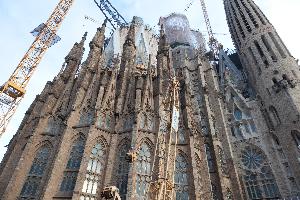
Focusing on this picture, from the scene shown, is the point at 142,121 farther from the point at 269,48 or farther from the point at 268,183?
the point at 269,48

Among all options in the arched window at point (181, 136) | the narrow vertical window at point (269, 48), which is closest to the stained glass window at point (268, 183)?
the arched window at point (181, 136)

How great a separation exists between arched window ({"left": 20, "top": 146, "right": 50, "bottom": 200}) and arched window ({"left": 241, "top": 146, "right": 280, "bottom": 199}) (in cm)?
1845

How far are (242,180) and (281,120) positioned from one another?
25.0ft

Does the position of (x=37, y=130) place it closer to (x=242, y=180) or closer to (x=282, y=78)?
(x=242, y=180)

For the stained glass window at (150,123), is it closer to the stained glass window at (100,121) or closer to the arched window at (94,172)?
the stained glass window at (100,121)

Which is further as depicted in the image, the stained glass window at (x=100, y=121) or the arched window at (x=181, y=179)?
the stained glass window at (x=100, y=121)

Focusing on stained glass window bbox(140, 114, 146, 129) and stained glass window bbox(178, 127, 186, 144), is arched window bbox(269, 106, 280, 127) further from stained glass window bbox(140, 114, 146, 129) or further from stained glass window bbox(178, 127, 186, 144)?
stained glass window bbox(140, 114, 146, 129)

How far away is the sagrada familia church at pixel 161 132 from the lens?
2255 cm

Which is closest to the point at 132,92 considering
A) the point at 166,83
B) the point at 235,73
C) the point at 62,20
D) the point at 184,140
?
the point at 166,83

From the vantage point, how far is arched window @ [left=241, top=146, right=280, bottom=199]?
2700 cm

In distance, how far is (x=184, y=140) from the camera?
27062 millimetres

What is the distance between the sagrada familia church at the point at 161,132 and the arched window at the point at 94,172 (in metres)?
0.08

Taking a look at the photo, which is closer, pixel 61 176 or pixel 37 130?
pixel 61 176

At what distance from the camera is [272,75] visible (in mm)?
34250
